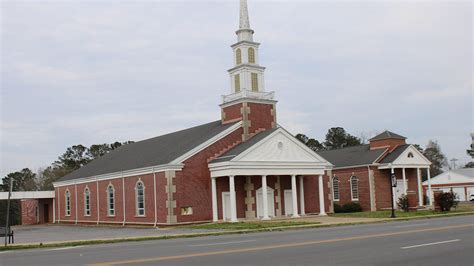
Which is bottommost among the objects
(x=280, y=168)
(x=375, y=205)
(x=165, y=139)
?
(x=375, y=205)

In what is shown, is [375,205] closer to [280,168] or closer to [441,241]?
[280,168]

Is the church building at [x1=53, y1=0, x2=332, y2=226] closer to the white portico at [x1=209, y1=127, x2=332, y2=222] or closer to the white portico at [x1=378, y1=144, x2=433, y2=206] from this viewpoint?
the white portico at [x1=209, y1=127, x2=332, y2=222]

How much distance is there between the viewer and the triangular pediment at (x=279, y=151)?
38.3m

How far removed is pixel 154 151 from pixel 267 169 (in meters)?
10.5

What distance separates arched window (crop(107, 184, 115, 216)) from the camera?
45219 mm

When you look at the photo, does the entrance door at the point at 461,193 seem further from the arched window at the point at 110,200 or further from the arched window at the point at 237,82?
the arched window at the point at 110,200

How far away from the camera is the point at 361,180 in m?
54.7

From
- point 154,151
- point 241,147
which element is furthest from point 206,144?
point 154,151

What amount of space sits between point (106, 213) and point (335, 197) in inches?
931

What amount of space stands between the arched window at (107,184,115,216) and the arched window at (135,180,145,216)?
4520mm

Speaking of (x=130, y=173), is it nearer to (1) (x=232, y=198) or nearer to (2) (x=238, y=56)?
(1) (x=232, y=198)

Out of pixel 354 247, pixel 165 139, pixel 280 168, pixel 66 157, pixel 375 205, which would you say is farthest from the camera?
pixel 66 157

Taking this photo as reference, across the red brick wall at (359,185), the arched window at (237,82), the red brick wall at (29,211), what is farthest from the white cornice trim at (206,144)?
the red brick wall at (29,211)

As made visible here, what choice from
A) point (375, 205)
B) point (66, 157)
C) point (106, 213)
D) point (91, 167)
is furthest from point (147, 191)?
point (66, 157)
